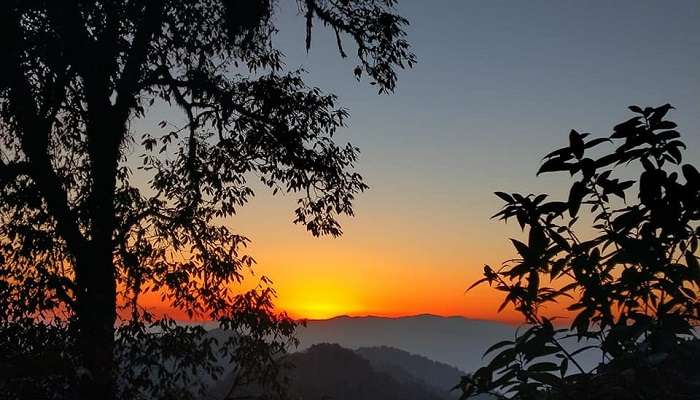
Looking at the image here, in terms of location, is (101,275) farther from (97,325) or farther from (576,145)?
(576,145)

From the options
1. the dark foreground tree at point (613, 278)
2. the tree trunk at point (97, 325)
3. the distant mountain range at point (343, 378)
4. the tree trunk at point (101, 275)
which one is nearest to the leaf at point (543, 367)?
the dark foreground tree at point (613, 278)

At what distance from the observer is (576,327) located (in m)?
3.05

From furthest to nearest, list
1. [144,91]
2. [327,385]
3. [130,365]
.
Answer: [327,385]
[144,91]
[130,365]

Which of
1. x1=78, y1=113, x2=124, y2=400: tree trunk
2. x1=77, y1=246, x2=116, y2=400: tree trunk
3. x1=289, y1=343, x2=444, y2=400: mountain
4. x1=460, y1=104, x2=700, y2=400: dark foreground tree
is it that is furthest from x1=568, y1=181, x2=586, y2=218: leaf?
x1=289, y1=343, x2=444, y2=400: mountain

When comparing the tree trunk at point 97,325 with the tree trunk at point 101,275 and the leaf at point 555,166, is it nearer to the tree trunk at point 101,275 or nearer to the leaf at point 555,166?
the tree trunk at point 101,275

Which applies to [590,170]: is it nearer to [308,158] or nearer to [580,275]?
[580,275]

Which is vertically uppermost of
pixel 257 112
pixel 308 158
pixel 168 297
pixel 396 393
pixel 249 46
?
pixel 249 46

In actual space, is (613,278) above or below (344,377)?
above

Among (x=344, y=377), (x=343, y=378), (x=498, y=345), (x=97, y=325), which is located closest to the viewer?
(x=498, y=345)

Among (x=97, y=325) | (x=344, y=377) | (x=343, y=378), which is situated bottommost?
(x=343, y=378)

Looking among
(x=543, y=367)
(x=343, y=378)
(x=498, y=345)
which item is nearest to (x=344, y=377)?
(x=343, y=378)

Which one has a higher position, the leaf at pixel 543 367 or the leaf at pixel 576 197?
the leaf at pixel 576 197

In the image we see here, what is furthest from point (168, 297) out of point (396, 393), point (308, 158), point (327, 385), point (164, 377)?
point (396, 393)

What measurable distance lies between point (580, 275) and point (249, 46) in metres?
11.5
